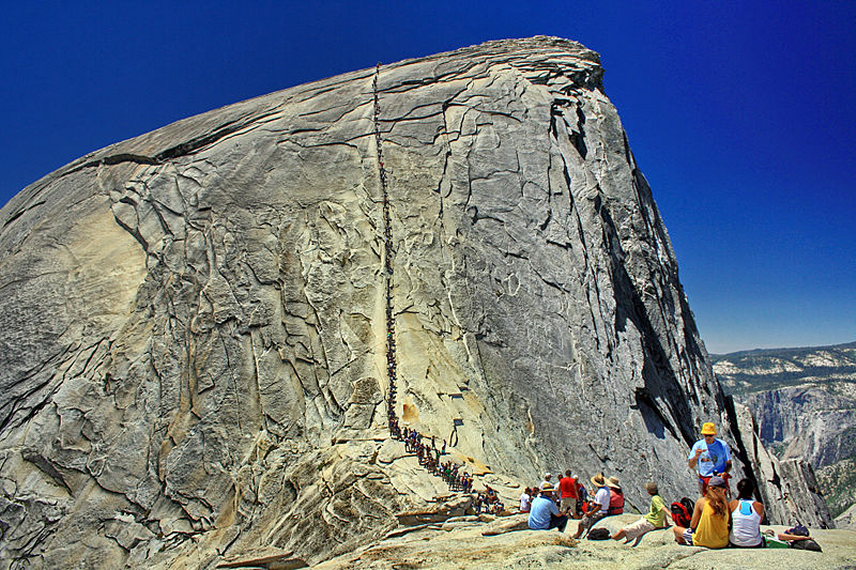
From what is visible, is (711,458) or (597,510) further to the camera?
(597,510)

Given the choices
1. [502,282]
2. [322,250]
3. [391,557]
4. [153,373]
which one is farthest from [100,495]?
[502,282]

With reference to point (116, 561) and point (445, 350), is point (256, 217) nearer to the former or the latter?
point (445, 350)

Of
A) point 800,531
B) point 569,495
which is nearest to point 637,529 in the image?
point 569,495

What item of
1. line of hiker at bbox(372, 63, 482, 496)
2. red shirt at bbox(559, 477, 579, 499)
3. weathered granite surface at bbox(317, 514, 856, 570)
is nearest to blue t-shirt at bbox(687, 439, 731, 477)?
weathered granite surface at bbox(317, 514, 856, 570)

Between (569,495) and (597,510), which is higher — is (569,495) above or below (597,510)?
above

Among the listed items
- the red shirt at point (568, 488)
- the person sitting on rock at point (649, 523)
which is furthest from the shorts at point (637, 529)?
the red shirt at point (568, 488)

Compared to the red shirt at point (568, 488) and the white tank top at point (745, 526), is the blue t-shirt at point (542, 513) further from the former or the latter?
the white tank top at point (745, 526)

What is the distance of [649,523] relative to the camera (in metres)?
9.06

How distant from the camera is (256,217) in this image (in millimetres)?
23172

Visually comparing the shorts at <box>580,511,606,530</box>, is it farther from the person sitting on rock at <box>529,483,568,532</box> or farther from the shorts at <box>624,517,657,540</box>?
the shorts at <box>624,517,657,540</box>

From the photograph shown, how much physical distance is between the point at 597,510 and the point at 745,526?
2.81m

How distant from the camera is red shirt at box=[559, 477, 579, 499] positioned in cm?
1052

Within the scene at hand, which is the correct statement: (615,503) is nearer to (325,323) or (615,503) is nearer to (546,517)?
(546,517)

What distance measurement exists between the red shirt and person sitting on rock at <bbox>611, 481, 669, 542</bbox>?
4.89ft
